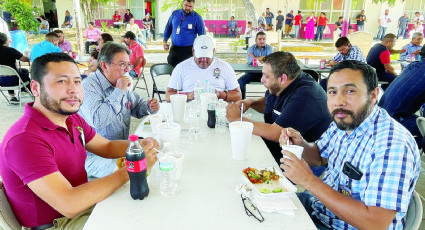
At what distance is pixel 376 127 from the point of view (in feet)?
4.42

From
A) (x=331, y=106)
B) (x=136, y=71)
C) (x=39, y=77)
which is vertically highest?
(x=39, y=77)

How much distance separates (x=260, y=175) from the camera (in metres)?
1.43

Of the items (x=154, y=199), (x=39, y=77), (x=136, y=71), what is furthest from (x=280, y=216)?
(x=136, y=71)

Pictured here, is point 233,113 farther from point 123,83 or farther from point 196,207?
point 196,207

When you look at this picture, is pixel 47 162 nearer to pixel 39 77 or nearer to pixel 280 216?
pixel 39 77

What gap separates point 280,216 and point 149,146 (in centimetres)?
73

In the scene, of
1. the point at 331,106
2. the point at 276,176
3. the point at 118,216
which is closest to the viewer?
the point at 118,216

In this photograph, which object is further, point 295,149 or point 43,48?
point 43,48

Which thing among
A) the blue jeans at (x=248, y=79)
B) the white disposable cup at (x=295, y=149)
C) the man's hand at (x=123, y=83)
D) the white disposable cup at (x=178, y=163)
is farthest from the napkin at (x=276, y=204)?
the blue jeans at (x=248, y=79)

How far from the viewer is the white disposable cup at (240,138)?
1.63m

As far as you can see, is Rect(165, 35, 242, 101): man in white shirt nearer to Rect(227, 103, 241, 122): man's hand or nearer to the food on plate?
Rect(227, 103, 241, 122): man's hand

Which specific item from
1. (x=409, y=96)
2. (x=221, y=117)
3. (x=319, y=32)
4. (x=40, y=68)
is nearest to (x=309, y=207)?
(x=221, y=117)

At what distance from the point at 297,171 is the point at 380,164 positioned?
332mm

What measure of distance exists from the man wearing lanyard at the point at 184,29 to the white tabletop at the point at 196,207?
4.28 m
